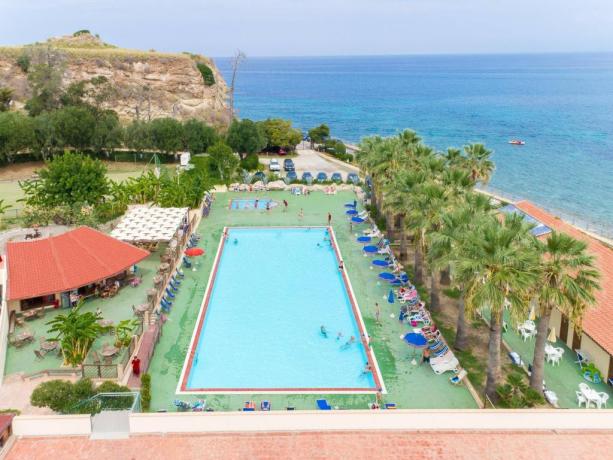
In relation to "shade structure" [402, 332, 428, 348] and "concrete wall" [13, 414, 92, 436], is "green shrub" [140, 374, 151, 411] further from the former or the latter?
"shade structure" [402, 332, 428, 348]

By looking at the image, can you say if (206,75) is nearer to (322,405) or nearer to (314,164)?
(314,164)

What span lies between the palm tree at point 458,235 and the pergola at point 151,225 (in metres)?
14.6

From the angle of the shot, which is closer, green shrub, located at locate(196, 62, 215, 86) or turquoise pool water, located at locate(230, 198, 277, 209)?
turquoise pool water, located at locate(230, 198, 277, 209)

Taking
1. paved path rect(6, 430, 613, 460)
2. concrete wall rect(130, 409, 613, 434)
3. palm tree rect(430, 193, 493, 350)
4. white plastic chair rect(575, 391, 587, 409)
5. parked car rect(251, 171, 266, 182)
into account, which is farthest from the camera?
parked car rect(251, 171, 266, 182)

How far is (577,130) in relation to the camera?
97812 mm

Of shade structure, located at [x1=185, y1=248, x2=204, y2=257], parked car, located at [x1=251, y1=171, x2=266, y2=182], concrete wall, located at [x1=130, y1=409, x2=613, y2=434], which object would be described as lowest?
parked car, located at [x1=251, y1=171, x2=266, y2=182]

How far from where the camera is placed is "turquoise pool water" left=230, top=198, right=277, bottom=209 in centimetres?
4119

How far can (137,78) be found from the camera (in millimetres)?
79750

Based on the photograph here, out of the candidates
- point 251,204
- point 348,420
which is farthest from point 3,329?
point 251,204

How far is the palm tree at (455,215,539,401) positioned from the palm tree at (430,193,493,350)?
39.5 inches

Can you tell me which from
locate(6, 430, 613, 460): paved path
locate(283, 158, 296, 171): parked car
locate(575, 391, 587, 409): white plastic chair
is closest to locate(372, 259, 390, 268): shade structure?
locate(575, 391, 587, 409): white plastic chair

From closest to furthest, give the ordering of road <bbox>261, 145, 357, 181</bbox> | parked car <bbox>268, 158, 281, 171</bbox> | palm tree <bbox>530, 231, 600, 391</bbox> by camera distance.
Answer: palm tree <bbox>530, 231, 600, 391</bbox>, parked car <bbox>268, 158, 281, 171</bbox>, road <bbox>261, 145, 357, 181</bbox>

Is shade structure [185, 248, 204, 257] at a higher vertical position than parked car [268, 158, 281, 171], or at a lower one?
higher

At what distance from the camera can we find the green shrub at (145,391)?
56.1 feet
